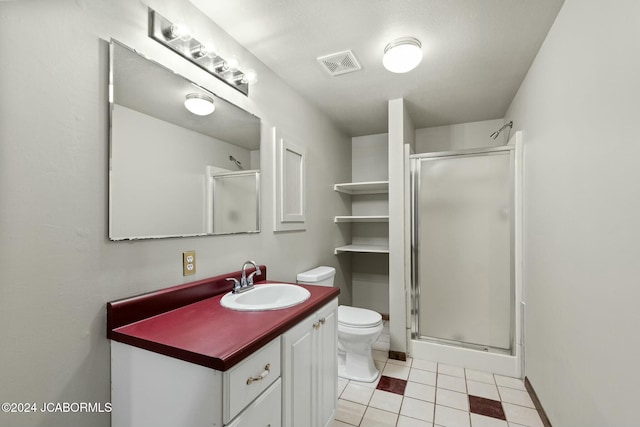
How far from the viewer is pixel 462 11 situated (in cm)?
154

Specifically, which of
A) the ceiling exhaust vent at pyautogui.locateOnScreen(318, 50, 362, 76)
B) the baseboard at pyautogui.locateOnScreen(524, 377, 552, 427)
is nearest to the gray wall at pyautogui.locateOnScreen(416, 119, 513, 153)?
the ceiling exhaust vent at pyautogui.locateOnScreen(318, 50, 362, 76)

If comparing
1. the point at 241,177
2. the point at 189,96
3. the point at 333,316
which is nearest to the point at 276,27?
the point at 189,96

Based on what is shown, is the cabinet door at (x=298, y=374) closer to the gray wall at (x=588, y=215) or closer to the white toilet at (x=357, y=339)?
the white toilet at (x=357, y=339)

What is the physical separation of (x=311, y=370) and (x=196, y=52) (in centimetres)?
169

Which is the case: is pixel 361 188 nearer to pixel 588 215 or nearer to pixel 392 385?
pixel 392 385

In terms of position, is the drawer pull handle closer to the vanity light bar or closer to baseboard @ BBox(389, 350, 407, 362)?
the vanity light bar

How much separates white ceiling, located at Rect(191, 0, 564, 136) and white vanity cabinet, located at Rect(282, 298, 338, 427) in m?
1.61

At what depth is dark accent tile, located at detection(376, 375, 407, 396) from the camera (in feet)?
6.82

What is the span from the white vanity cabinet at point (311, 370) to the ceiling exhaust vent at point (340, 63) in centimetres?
161

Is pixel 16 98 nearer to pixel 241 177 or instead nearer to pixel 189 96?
pixel 189 96

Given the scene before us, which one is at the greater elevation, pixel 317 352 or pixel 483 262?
pixel 483 262

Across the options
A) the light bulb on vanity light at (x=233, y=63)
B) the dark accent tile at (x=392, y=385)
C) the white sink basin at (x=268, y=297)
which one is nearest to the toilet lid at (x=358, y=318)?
the dark accent tile at (x=392, y=385)

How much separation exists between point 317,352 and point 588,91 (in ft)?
5.60

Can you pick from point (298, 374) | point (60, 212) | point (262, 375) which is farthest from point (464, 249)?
point (60, 212)
